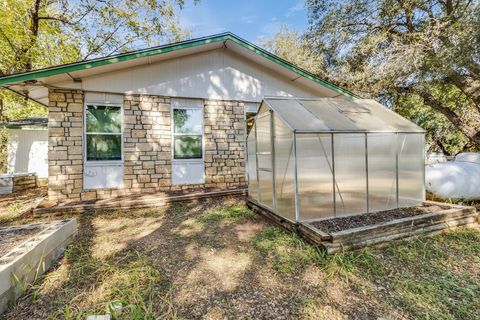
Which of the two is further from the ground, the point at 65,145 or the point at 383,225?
the point at 65,145

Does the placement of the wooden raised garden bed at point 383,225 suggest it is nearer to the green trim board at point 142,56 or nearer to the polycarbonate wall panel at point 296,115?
the polycarbonate wall panel at point 296,115

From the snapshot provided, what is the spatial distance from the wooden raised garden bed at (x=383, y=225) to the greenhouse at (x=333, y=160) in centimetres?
14

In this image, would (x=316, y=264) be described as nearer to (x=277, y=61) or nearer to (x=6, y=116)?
(x=277, y=61)

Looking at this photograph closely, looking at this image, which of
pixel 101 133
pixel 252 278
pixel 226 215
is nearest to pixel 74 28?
pixel 101 133

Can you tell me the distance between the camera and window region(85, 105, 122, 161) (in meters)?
6.04

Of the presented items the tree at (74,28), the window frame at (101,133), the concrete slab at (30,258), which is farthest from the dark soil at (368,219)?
the tree at (74,28)

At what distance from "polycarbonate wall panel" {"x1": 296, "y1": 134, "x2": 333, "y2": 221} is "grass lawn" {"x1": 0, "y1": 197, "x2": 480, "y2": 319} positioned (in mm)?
595

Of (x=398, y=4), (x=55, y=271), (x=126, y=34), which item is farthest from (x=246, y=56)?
(x=126, y=34)

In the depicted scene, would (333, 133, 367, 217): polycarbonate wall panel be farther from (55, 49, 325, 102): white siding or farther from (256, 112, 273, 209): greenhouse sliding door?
(55, 49, 325, 102): white siding

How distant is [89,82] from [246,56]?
4525 millimetres

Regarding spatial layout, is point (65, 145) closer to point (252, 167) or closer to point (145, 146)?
point (145, 146)

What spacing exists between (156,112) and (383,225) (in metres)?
5.97

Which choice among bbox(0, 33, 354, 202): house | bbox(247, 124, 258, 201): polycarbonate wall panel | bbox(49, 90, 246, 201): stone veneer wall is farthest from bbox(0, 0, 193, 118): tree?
bbox(247, 124, 258, 201): polycarbonate wall panel

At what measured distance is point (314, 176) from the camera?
12.5 ft
